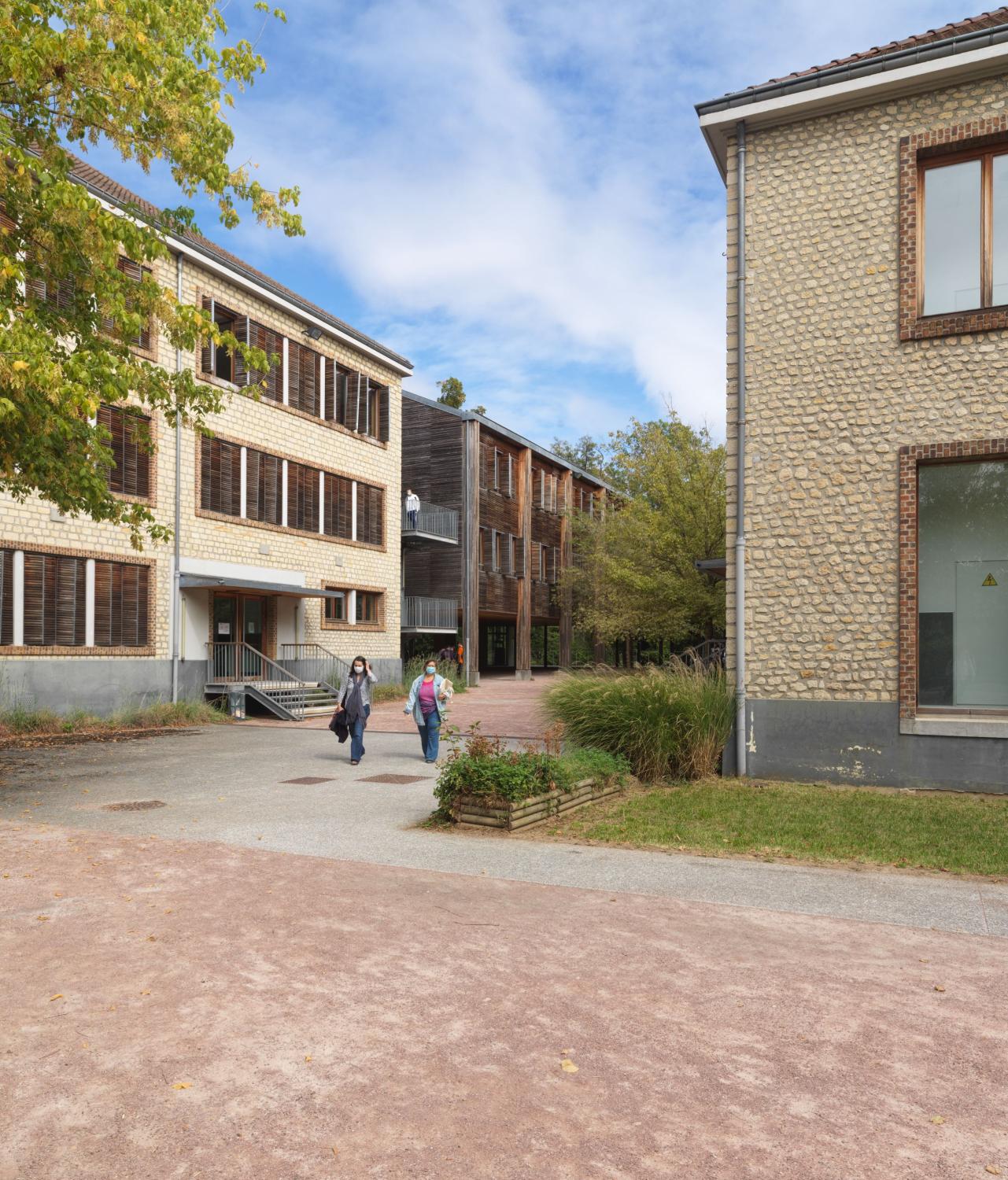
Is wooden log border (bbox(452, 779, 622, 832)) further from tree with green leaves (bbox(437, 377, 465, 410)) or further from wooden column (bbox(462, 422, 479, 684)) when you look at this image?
Result: tree with green leaves (bbox(437, 377, 465, 410))

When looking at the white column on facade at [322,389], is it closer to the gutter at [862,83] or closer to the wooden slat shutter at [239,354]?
the wooden slat shutter at [239,354]

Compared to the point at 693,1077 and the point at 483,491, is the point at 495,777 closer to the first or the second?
the point at 693,1077

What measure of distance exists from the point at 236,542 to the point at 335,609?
499 cm

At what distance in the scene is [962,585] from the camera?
12.5 m

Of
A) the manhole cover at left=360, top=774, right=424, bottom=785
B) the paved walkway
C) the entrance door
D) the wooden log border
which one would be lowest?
the paved walkway

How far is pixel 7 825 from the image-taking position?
961 centimetres

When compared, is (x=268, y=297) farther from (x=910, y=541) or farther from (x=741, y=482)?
(x=910, y=541)

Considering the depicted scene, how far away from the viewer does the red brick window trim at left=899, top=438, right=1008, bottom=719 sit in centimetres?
1200

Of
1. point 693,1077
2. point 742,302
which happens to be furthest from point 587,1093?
point 742,302

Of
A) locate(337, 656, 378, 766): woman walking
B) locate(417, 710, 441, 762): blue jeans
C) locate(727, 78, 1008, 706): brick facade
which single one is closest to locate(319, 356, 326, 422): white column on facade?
locate(337, 656, 378, 766): woman walking

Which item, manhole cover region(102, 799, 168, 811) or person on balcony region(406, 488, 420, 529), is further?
person on balcony region(406, 488, 420, 529)

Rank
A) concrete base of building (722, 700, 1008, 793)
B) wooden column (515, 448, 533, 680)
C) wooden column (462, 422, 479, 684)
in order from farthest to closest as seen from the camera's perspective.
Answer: wooden column (515, 448, 533, 680) < wooden column (462, 422, 479, 684) < concrete base of building (722, 700, 1008, 793)

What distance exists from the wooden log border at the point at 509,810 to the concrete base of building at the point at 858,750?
365cm

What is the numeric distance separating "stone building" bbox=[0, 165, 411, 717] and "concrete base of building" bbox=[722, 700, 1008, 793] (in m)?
10.7
